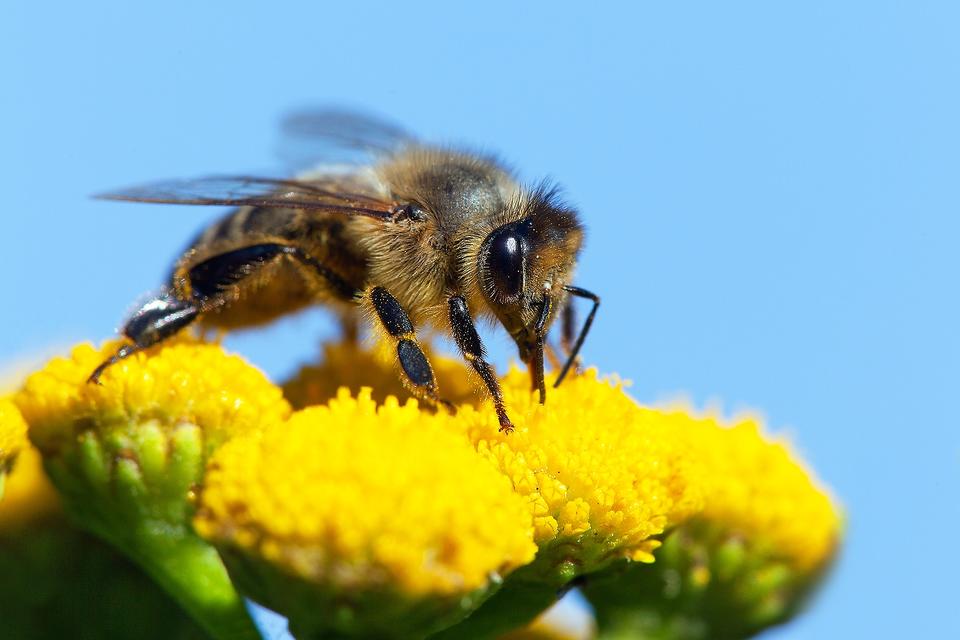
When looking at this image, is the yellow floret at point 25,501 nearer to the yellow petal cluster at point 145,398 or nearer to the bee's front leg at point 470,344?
the yellow petal cluster at point 145,398

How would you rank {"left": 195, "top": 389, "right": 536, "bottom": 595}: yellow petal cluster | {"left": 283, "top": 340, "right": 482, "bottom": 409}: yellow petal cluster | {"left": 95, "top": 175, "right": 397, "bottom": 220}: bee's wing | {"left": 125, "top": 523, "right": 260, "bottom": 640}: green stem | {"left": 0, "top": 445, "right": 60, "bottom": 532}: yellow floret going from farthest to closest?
1. {"left": 0, "top": 445, "right": 60, "bottom": 532}: yellow floret
2. {"left": 283, "top": 340, "right": 482, "bottom": 409}: yellow petal cluster
3. {"left": 95, "top": 175, "right": 397, "bottom": 220}: bee's wing
4. {"left": 125, "top": 523, "right": 260, "bottom": 640}: green stem
5. {"left": 195, "top": 389, "right": 536, "bottom": 595}: yellow petal cluster

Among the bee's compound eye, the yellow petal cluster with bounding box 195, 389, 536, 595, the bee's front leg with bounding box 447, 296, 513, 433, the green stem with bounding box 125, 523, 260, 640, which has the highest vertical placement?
the bee's compound eye

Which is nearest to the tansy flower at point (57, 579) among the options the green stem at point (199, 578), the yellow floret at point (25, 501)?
the yellow floret at point (25, 501)

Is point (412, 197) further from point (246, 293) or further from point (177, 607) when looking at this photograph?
point (177, 607)

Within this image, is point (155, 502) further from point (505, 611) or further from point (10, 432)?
point (505, 611)

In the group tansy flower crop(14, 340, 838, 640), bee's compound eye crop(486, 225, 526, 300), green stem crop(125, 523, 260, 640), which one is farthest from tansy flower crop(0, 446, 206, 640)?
bee's compound eye crop(486, 225, 526, 300)

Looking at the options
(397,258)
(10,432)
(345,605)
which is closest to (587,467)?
(345,605)

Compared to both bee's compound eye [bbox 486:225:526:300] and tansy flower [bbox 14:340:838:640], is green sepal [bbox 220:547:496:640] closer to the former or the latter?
tansy flower [bbox 14:340:838:640]
